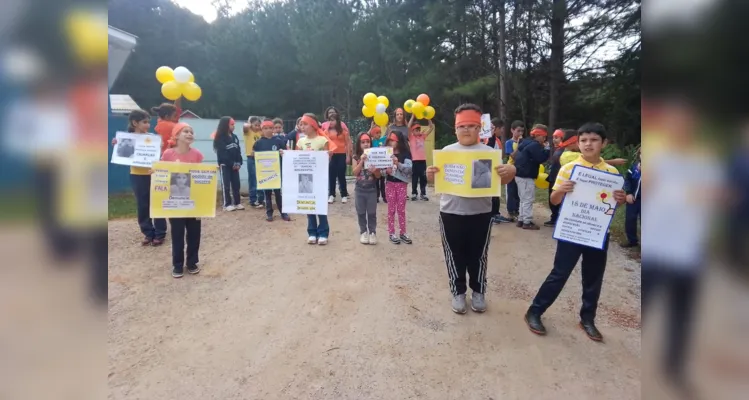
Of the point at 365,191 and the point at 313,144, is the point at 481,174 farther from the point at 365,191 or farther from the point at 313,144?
the point at 313,144

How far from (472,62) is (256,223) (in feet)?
44.4

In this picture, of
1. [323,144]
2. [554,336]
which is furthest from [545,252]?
[323,144]

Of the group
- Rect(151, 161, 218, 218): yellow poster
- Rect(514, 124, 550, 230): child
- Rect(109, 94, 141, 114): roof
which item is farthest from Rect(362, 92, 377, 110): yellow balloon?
Rect(109, 94, 141, 114): roof

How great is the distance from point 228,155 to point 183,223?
3158 millimetres

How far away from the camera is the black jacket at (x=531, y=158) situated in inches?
267

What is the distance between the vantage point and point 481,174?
11.6ft

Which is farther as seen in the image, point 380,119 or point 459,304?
point 380,119

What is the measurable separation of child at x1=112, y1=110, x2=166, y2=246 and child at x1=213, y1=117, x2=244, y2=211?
5.22 feet

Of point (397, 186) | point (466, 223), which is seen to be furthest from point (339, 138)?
point (466, 223)

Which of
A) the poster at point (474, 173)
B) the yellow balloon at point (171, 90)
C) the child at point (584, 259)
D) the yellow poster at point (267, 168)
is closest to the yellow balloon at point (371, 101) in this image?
the yellow poster at point (267, 168)

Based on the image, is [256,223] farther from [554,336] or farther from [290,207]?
[554,336]

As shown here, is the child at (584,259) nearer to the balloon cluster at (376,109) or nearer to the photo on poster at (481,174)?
the photo on poster at (481,174)

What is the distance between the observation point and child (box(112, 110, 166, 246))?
5.70 meters

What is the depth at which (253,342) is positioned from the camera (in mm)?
3398
